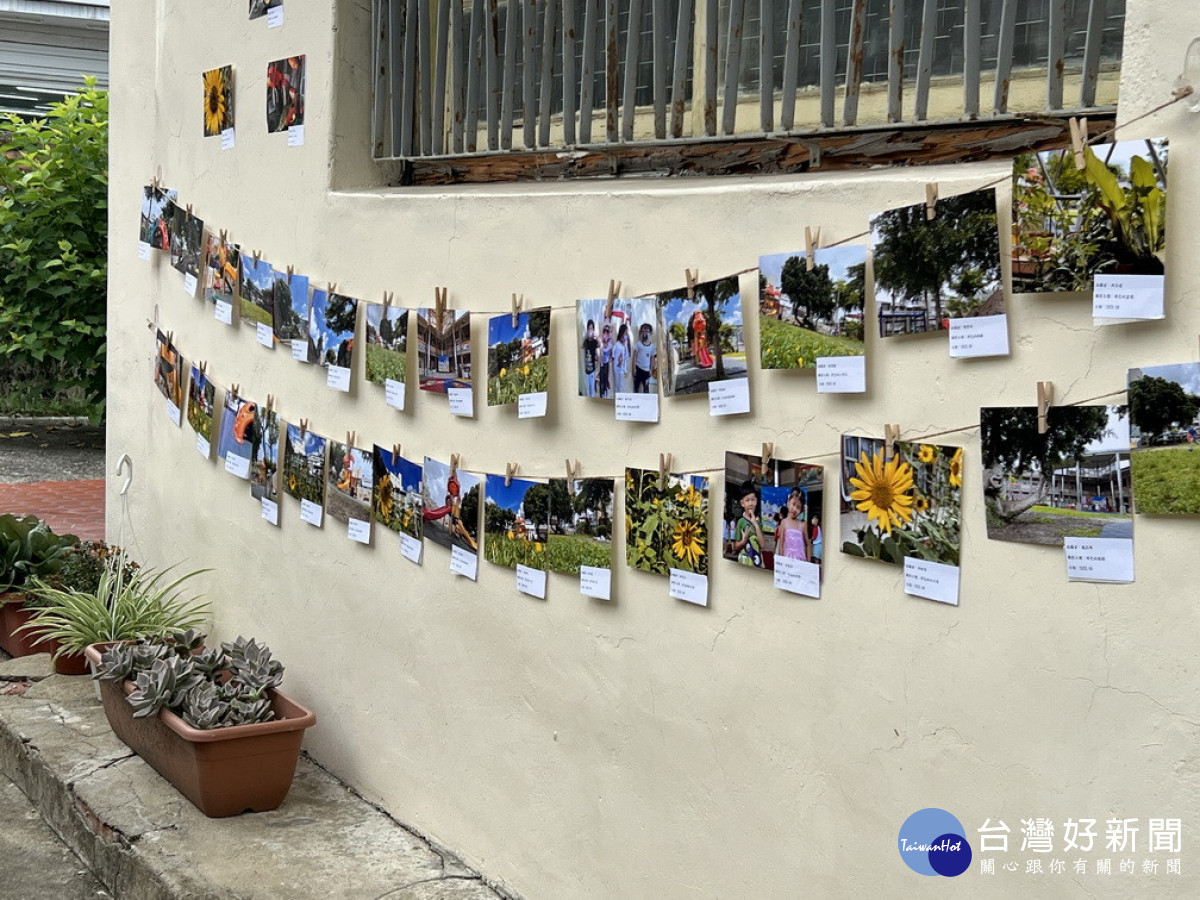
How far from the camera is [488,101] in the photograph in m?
3.98

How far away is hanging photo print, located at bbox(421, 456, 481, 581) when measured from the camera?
371 centimetres

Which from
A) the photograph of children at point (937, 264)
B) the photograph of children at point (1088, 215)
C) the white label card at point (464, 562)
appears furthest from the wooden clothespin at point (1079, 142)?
the white label card at point (464, 562)

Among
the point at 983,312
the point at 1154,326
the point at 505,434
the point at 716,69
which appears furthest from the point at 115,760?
the point at 1154,326

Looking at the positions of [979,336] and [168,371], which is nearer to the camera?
[979,336]

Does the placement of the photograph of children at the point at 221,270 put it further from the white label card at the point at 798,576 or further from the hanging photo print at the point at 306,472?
the white label card at the point at 798,576

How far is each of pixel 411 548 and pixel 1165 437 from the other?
2328 mm

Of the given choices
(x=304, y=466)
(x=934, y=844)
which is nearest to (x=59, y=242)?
(x=304, y=466)

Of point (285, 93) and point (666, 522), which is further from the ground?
point (285, 93)

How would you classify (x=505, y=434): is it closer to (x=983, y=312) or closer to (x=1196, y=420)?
(x=983, y=312)

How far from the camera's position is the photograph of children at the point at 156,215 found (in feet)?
17.6

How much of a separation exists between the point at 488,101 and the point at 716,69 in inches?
36.3

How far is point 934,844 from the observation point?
2.56 m

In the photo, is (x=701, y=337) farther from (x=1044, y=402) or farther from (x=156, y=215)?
(x=156, y=215)

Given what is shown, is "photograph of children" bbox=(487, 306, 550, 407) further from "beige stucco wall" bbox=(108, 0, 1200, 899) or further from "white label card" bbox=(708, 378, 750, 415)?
"white label card" bbox=(708, 378, 750, 415)
